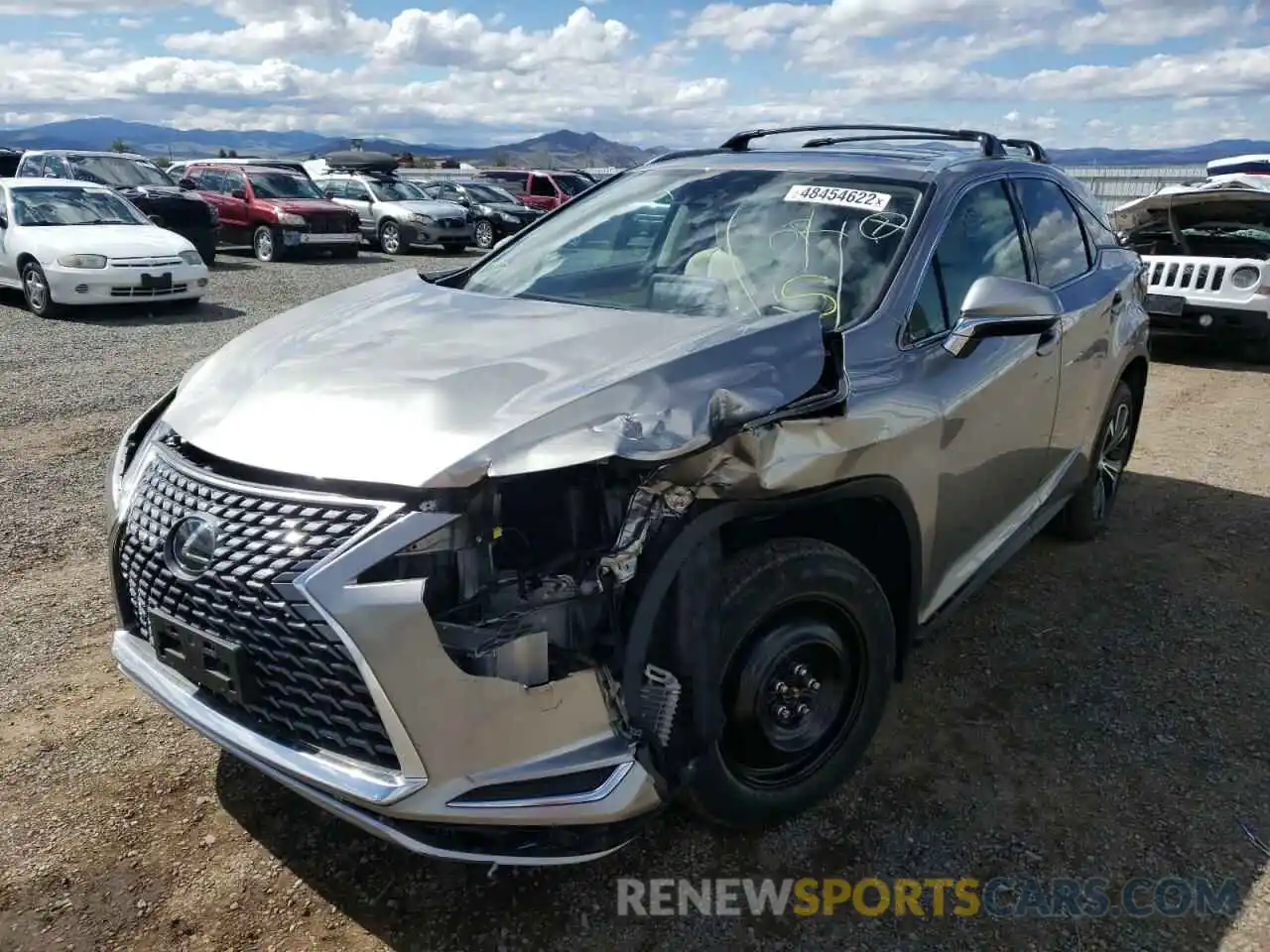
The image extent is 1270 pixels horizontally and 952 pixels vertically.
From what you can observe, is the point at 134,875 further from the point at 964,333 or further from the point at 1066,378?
the point at 1066,378

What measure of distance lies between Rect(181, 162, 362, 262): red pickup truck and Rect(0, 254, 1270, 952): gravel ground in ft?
44.4

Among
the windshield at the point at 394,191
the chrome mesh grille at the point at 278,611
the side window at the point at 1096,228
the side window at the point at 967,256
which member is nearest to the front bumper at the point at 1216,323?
the side window at the point at 1096,228

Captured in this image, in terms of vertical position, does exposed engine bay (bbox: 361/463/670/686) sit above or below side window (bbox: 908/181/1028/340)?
below

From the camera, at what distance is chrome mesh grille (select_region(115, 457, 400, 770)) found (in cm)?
210

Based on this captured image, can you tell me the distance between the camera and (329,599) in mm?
2029

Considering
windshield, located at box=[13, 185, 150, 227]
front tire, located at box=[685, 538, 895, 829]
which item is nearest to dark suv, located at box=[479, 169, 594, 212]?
windshield, located at box=[13, 185, 150, 227]

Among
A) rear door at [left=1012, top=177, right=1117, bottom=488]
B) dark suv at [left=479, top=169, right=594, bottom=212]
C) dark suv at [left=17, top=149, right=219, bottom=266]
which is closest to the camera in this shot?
rear door at [left=1012, top=177, right=1117, bottom=488]

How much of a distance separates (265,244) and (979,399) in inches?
665

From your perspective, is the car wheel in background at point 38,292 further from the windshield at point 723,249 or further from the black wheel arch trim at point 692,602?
the black wheel arch trim at point 692,602

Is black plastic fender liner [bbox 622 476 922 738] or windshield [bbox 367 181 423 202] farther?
windshield [bbox 367 181 423 202]

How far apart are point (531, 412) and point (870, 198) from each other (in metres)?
1.69

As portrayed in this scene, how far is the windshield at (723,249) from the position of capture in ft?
10.3

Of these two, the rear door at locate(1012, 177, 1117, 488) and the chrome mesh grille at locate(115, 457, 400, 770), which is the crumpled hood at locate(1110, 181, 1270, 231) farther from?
the chrome mesh grille at locate(115, 457, 400, 770)

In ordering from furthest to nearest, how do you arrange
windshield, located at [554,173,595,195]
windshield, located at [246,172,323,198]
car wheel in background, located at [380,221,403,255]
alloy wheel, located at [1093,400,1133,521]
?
windshield, located at [554,173,595,195] → car wheel in background, located at [380,221,403,255] → windshield, located at [246,172,323,198] → alloy wheel, located at [1093,400,1133,521]
